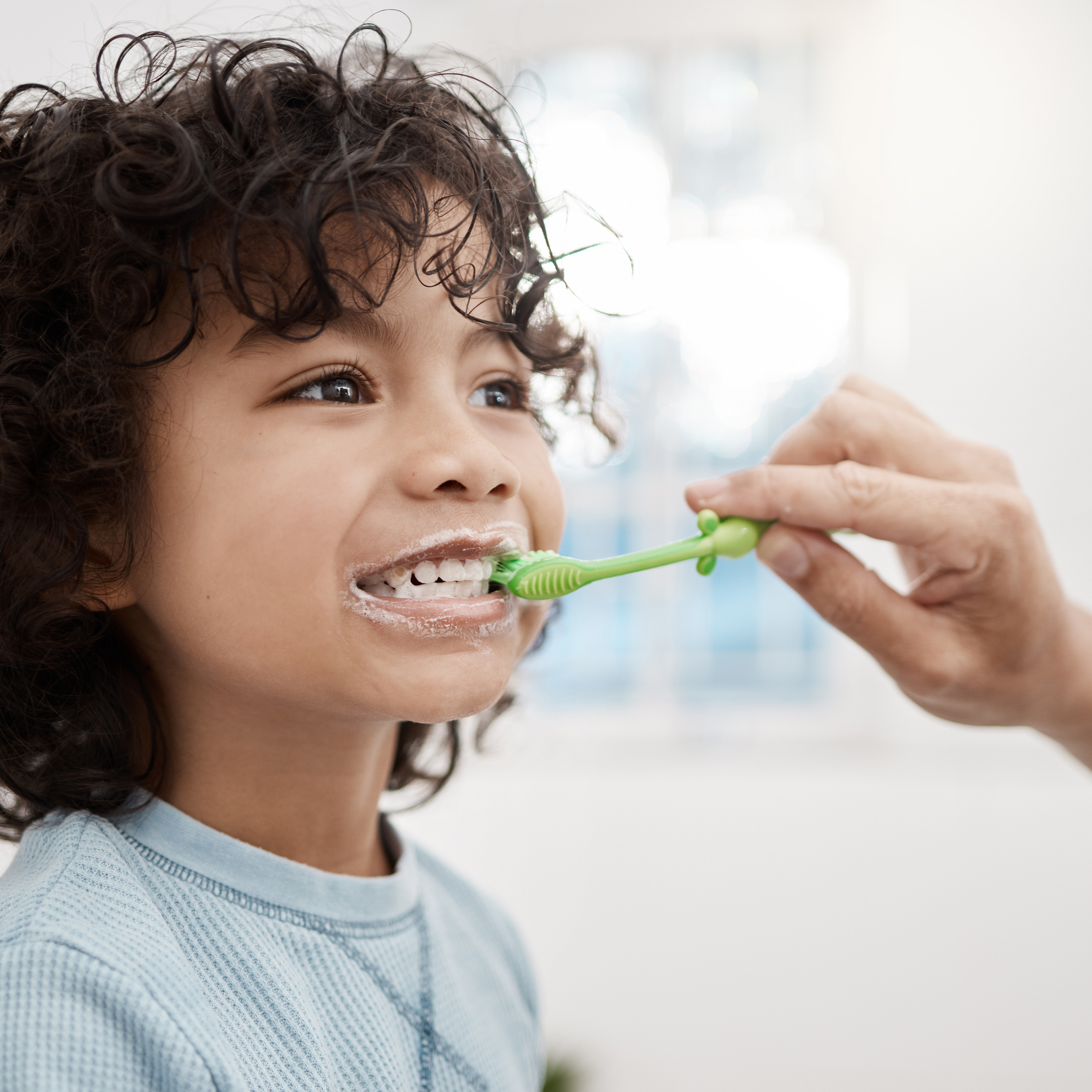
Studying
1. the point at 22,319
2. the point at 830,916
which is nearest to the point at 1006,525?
the point at 22,319

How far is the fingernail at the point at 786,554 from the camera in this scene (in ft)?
2.27

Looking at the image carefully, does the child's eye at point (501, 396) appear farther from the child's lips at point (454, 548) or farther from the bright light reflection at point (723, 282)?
the bright light reflection at point (723, 282)

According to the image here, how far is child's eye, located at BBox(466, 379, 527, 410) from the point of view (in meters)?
0.62

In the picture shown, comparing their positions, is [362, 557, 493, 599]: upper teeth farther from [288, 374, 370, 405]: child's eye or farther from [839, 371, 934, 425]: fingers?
[839, 371, 934, 425]: fingers

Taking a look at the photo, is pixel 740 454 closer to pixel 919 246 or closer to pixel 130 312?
pixel 919 246

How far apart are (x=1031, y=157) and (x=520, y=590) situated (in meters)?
2.31

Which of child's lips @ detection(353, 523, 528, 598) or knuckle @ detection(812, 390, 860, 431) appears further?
knuckle @ detection(812, 390, 860, 431)

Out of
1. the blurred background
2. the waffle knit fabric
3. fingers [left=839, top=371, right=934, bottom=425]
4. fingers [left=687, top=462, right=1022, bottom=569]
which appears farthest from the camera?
the blurred background

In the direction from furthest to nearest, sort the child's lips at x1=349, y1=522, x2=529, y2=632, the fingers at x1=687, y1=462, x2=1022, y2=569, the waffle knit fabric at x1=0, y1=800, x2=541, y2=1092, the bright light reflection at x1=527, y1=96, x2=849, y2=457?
1. the bright light reflection at x1=527, y1=96, x2=849, y2=457
2. the fingers at x1=687, y1=462, x2=1022, y2=569
3. the child's lips at x1=349, y1=522, x2=529, y2=632
4. the waffle knit fabric at x1=0, y1=800, x2=541, y2=1092

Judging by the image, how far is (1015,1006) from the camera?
2.07 m

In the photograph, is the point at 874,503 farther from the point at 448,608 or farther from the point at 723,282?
the point at 723,282

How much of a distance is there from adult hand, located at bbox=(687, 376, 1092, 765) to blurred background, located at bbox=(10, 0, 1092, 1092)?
1.26m

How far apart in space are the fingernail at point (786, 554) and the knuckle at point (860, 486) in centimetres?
5

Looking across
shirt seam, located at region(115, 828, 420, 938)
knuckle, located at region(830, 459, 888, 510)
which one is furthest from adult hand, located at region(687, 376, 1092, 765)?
shirt seam, located at region(115, 828, 420, 938)
